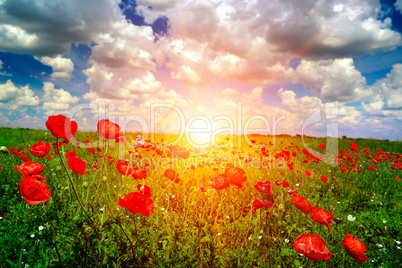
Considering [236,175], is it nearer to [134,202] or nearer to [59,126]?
[134,202]

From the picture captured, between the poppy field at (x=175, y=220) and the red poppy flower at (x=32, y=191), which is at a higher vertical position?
the red poppy flower at (x=32, y=191)

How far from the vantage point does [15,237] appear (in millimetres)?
2355

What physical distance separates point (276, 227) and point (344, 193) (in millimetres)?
3007

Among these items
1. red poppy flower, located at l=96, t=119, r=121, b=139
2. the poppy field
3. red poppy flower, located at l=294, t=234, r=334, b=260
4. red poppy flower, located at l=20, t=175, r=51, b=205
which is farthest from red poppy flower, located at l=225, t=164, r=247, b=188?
red poppy flower, located at l=20, t=175, r=51, b=205

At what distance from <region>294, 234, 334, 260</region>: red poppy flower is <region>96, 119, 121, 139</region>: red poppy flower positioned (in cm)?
165

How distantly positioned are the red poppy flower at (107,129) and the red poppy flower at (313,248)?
5.41 ft

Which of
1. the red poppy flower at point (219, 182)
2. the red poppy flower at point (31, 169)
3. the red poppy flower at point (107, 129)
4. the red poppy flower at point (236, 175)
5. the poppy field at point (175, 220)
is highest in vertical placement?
the red poppy flower at point (107, 129)

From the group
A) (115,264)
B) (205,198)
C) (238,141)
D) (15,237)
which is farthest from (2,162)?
(238,141)

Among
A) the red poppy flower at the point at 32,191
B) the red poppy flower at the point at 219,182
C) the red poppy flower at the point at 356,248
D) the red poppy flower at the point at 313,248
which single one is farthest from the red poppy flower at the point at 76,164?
the red poppy flower at the point at 356,248

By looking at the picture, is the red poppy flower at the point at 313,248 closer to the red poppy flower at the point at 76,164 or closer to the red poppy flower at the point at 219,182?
the red poppy flower at the point at 219,182

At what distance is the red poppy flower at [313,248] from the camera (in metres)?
1.32

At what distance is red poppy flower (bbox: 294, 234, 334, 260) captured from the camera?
51.9 inches

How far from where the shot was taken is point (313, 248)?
4.44 ft

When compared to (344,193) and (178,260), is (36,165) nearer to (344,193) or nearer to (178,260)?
(178,260)
